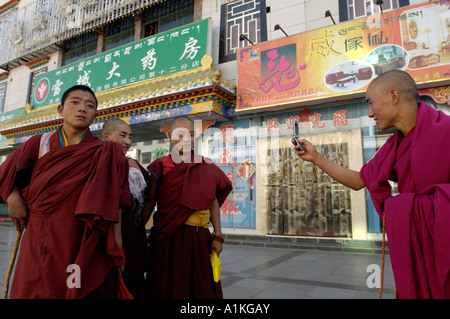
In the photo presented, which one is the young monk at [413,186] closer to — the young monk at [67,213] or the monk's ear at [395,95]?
the monk's ear at [395,95]

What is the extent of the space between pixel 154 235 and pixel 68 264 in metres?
0.86

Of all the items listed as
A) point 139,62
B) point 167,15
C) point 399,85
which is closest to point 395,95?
point 399,85

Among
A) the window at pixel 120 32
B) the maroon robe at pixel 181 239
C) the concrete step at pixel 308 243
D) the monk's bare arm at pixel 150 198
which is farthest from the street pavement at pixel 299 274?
the window at pixel 120 32

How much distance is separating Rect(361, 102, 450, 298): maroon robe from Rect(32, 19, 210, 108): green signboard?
6.63 m

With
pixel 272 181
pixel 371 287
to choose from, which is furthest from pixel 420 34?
pixel 371 287

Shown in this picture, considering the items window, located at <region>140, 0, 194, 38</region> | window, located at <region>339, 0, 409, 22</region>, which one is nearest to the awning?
window, located at <region>140, 0, 194, 38</region>

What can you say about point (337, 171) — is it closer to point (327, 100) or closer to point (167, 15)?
point (327, 100)

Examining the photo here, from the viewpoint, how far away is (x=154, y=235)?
7.73 ft

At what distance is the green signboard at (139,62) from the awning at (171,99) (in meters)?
0.27

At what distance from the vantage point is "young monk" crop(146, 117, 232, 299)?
2.23 metres

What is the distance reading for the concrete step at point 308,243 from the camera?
5570 mm

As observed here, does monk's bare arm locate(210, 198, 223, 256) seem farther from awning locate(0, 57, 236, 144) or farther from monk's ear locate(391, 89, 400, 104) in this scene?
awning locate(0, 57, 236, 144)

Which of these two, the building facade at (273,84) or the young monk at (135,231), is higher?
the building facade at (273,84)
